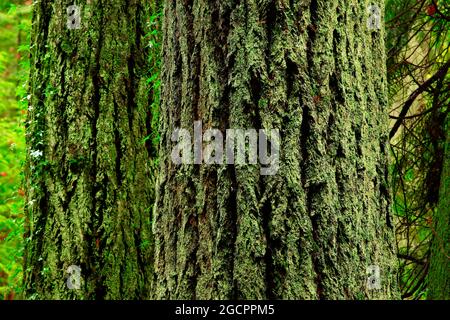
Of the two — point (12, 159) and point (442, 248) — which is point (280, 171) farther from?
point (12, 159)

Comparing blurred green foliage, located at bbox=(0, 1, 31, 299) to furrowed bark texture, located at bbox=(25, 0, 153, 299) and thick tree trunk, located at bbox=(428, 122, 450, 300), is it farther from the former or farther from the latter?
thick tree trunk, located at bbox=(428, 122, 450, 300)

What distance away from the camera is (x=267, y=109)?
1788mm

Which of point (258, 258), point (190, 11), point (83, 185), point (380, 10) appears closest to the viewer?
point (258, 258)

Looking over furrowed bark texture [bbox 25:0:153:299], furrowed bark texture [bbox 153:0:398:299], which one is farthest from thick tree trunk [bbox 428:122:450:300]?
furrowed bark texture [bbox 153:0:398:299]

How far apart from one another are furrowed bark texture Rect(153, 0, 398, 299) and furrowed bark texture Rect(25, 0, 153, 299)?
174 cm

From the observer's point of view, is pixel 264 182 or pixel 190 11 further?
Answer: pixel 190 11

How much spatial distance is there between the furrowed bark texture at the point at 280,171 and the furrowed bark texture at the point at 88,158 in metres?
1.74

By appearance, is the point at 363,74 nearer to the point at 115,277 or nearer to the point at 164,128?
the point at 164,128

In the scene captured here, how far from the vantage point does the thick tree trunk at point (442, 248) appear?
442cm
